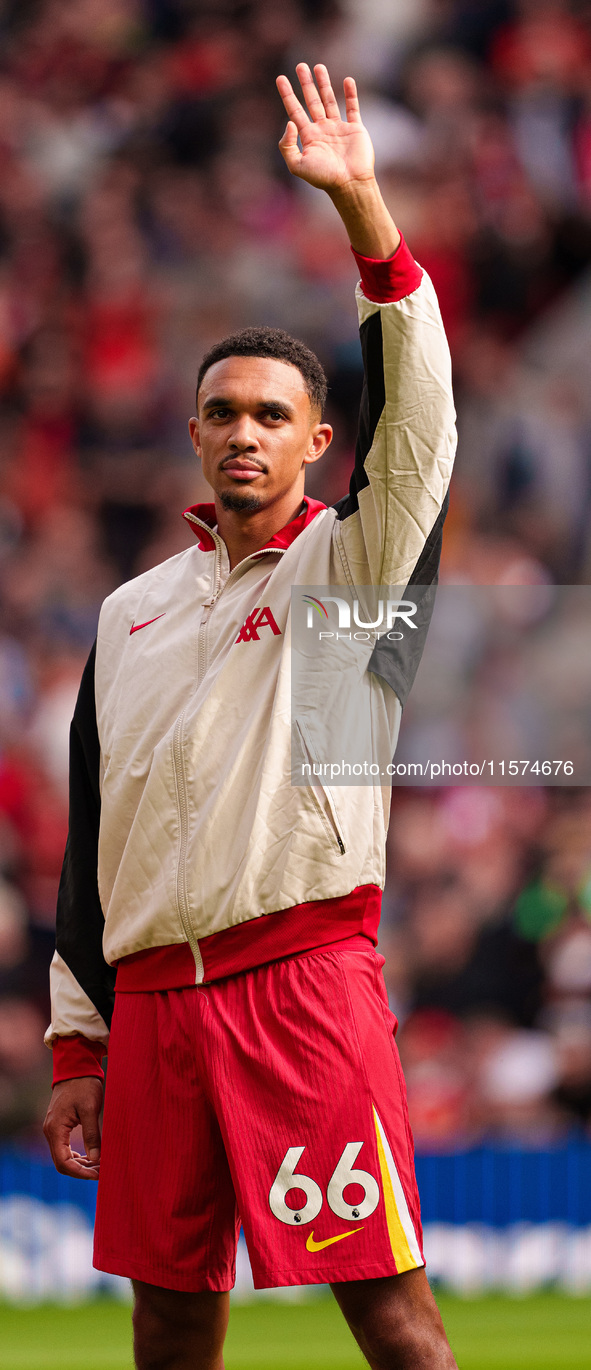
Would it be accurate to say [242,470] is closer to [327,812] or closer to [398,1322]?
[327,812]

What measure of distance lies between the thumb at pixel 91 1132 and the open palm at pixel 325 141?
1582mm

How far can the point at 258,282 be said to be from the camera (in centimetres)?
800

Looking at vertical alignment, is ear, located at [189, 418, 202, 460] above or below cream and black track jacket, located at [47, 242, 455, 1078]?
above

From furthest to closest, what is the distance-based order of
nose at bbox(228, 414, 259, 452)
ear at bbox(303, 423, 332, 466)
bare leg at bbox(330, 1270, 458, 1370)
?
ear at bbox(303, 423, 332, 466), nose at bbox(228, 414, 259, 452), bare leg at bbox(330, 1270, 458, 1370)

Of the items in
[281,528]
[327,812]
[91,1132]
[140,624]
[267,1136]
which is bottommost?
[91,1132]

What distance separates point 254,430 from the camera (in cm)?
245

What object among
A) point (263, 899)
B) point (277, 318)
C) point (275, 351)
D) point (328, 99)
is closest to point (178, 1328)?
point (263, 899)

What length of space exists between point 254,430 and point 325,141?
486 millimetres

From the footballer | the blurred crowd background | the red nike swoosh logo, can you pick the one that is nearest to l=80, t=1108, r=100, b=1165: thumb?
the footballer

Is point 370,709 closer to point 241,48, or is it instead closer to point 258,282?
point 258,282

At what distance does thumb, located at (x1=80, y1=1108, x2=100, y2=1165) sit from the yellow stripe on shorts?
585 mm

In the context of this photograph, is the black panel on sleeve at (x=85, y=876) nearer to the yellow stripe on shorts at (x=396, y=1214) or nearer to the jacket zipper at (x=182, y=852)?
the jacket zipper at (x=182, y=852)

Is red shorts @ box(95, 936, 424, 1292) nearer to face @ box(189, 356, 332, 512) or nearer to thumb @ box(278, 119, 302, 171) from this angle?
face @ box(189, 356, 332, 512)

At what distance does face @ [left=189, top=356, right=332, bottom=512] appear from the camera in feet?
8.03
